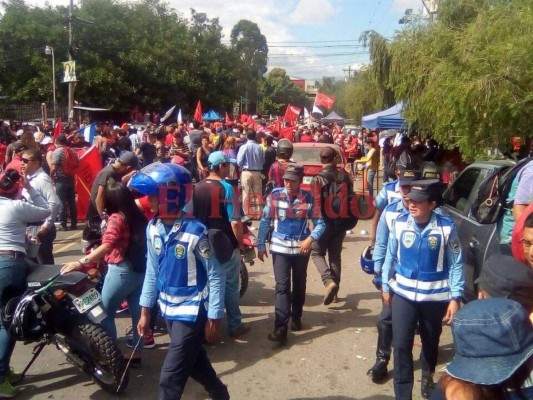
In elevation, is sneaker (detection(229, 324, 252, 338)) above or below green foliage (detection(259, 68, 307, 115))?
below

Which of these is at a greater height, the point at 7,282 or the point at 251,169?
the point at 251,169

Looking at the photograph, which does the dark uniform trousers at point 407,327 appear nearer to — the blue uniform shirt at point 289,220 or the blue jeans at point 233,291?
the blue uniform shirt at point 289,220

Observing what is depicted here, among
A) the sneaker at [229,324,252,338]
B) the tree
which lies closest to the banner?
the sneaker at [229,324,252,338]

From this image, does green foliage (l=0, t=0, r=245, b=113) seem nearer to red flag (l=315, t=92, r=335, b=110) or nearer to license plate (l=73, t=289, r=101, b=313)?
red flag (l=315, t=92, r=335, b=110)

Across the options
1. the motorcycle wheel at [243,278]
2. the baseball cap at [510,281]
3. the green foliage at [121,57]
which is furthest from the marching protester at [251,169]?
the green foliage at [121,57]

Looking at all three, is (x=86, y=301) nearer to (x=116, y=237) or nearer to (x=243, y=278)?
(x=116, y=237)

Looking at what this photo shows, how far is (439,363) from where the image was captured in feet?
16.4

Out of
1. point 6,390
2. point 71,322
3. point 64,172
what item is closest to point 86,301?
point 71,322

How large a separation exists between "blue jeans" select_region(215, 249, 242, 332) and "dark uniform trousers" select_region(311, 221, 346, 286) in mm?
1128

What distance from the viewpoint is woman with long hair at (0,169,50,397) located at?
4.29m

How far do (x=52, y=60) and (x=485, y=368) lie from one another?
34710mm

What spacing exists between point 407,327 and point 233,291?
6.92 feet

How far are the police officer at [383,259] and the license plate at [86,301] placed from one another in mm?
2085

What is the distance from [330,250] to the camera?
646 centimetres
